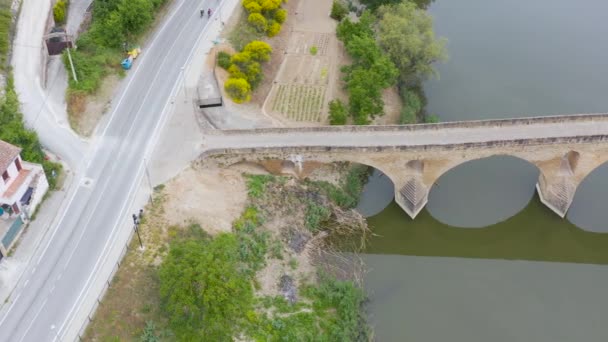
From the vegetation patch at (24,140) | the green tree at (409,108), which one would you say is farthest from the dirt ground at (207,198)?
the green tree at (409,108)

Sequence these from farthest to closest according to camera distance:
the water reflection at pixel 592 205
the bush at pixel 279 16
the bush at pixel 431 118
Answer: the bush at pixel 279 16
the bush at pixel 431 118
the water reflection at pixel 592 205

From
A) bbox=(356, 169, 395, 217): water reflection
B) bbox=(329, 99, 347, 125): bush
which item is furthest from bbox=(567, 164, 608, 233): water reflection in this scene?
bbox=(329, 99, 347, 125): bush

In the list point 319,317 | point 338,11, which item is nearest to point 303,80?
point 338,11

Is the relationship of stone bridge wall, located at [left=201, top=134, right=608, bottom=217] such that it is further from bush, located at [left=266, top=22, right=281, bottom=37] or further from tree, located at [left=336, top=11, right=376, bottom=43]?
bush, located at [left=266, top=22, right=281, bottom=37]

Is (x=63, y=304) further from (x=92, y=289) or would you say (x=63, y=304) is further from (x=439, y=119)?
(x=439, y=119)

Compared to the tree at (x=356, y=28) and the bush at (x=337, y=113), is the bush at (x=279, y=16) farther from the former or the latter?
the bush at (x=337, y=113)

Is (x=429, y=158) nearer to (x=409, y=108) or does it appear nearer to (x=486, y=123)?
(x=486, y=123)
